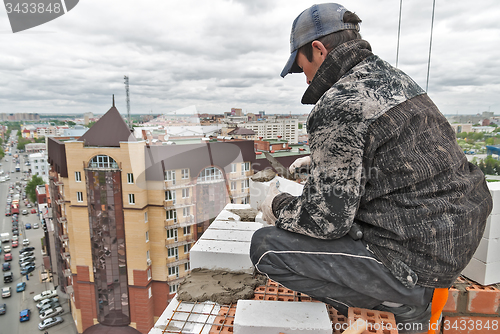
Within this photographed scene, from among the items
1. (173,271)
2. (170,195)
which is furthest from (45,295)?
(170,195)

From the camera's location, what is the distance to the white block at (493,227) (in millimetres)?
1503

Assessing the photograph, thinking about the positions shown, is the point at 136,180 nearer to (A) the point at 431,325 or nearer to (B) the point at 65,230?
(B) the point at 65,230

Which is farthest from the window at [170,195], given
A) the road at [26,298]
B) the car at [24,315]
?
the car at [24,315]

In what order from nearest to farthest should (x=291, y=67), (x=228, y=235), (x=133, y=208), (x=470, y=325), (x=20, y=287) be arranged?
(x=291, y=67), (x=470, y=325), (x=228, y=235), (x=133, y=208), (x=20, y=287)

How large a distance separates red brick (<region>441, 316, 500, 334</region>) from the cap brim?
55.6 inches

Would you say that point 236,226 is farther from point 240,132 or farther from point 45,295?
point 45,295

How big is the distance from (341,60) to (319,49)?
10 centimetres

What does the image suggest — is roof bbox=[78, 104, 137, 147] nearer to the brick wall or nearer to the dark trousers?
the dark trousers

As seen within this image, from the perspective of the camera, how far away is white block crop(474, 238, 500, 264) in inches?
60.6

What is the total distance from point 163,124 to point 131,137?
146 cm

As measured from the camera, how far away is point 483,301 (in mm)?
1498

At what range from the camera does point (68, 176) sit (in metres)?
9.09

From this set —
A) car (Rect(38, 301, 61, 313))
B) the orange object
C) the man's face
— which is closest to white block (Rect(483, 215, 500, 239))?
the orange object

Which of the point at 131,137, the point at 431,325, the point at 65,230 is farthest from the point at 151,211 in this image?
the point at 431,325
